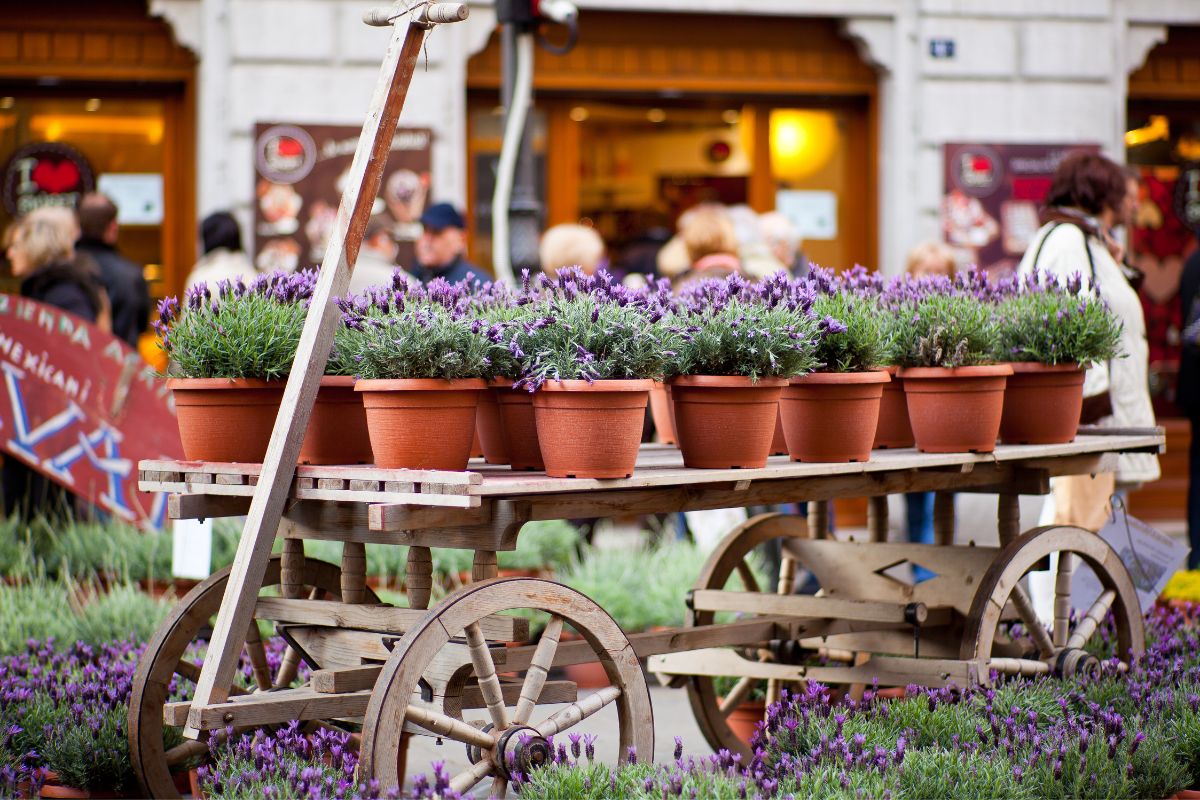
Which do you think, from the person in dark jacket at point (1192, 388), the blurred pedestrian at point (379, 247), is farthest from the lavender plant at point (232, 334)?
the person in dark jacket at point (1192, 388)

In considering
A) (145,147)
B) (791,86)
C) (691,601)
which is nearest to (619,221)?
(791,86)

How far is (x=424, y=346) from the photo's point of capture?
3.72 metres

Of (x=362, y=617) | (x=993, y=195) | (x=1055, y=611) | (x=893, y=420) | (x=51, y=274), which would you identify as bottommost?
(x=1055, y=611)

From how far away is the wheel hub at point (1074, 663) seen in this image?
5.06 meters

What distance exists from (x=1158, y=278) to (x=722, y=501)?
8891mm

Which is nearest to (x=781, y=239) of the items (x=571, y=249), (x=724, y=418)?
(x=571, y=249)

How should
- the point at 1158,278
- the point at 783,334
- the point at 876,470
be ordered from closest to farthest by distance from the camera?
the point at 783,334, the point at 876,470, the point at 1158,278

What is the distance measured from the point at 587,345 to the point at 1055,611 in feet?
7.38

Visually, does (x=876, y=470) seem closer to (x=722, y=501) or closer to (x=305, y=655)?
(x=722, y=501)

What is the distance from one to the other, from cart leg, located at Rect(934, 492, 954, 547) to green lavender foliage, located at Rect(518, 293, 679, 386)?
6.19ft

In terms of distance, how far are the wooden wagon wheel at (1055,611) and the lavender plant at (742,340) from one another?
1.04 m

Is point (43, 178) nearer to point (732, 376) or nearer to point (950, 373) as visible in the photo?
point (950, 373)

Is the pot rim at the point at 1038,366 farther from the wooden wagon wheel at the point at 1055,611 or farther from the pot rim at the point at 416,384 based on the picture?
the pot rim at the point at 416,384

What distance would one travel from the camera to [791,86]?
36.6 feet
